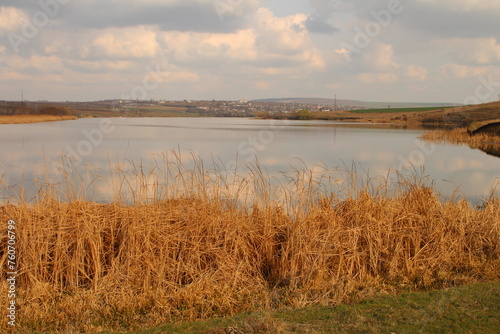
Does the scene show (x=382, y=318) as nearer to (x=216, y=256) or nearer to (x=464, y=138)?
(x=216, y=256)

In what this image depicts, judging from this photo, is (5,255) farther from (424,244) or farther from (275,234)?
(424,244)

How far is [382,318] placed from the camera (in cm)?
418

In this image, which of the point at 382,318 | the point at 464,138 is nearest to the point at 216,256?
the point at 382,318

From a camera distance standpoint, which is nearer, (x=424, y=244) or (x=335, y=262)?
(x=335, y=262)

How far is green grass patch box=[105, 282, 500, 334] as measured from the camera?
12.6 feet

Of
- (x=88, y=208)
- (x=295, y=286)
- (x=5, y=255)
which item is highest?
(x=88, y=208)

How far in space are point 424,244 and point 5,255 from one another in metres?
5.86

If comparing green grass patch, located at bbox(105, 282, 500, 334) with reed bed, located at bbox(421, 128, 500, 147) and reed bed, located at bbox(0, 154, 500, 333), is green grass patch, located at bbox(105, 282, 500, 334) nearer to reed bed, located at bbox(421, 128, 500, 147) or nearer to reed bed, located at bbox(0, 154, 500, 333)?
reed bed, located at bbox(0, 154, 500, 333)

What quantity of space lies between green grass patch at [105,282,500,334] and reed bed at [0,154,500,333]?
1.50ft

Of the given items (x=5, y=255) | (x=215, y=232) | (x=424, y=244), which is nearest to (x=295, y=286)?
(x=215, y=232)

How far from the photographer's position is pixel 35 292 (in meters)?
5.03

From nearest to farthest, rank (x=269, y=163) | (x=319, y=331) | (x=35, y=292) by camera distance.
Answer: (x=319, y=331)
(x=35, y=292)
(x=269, y=163)

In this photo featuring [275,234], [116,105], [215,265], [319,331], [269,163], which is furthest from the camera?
[116,105]

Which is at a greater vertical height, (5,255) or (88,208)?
(88,208)
